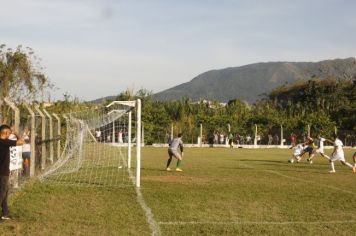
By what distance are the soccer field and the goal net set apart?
1296 mm

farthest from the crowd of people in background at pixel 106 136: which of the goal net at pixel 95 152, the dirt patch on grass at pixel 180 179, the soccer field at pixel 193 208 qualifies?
the soccer field at pixel 193 208

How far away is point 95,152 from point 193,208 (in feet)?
72.2

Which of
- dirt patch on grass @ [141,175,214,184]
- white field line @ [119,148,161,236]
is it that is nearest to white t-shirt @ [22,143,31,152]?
dirt patch on grass @ [141,175,214,184]

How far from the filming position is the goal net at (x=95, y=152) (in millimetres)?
16547

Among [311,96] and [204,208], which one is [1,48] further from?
[311,96]

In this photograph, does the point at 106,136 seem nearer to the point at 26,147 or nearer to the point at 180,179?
the point at 26,147

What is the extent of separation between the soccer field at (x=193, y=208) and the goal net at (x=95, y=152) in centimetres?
130

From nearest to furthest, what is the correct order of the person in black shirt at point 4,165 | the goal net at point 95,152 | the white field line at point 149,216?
the white field line at point 149,216, the person in black shirt at point 4,165, the goal net at point 95,152

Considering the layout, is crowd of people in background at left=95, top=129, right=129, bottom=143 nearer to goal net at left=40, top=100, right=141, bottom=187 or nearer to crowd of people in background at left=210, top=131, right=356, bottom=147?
goal net at left=40, top=100, right=141, bottom=187

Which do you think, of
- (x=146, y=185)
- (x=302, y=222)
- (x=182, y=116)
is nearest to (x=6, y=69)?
(x=146, y=185)

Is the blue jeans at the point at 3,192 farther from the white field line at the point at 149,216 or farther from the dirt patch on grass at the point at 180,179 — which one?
the dirt patch on grass at the point at 180,179

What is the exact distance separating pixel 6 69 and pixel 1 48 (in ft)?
5.04

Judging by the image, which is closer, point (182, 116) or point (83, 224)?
point (83, 224)

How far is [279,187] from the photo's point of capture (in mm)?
15922
